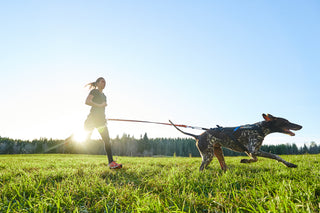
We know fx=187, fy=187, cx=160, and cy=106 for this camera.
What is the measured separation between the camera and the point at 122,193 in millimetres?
2779

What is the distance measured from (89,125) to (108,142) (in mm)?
840

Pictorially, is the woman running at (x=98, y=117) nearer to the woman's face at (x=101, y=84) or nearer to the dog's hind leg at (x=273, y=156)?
the woman's face at (x=101, y=84)

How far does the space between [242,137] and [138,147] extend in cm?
8113

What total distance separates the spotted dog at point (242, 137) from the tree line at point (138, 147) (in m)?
66.6

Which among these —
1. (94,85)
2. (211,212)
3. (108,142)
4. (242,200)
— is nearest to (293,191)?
(242,200)

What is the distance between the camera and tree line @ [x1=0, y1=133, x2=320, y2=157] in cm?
6719

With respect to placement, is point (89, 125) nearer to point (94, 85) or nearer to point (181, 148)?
point (94, 85)

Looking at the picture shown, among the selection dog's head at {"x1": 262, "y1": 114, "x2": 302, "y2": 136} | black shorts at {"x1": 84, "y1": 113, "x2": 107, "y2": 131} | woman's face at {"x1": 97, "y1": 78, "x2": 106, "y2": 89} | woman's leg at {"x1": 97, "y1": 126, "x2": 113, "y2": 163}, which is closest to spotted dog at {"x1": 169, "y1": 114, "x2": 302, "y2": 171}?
dog's head at {"x1": 262, "y1": 114, "x2": 302, "y2": 136}

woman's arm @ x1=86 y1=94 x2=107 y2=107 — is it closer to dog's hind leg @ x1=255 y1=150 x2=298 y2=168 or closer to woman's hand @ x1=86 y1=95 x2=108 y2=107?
woman's hand @ x1=86 y1=95 x2=108 y2=107

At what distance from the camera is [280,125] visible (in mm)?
5367

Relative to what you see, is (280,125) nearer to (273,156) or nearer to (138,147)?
(273,156)

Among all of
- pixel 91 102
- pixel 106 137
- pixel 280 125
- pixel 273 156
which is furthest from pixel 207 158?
pixel 91 102

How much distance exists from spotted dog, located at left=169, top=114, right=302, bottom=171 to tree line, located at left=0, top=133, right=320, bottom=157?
6663 cm

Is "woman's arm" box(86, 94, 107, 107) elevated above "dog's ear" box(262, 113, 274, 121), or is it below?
above
